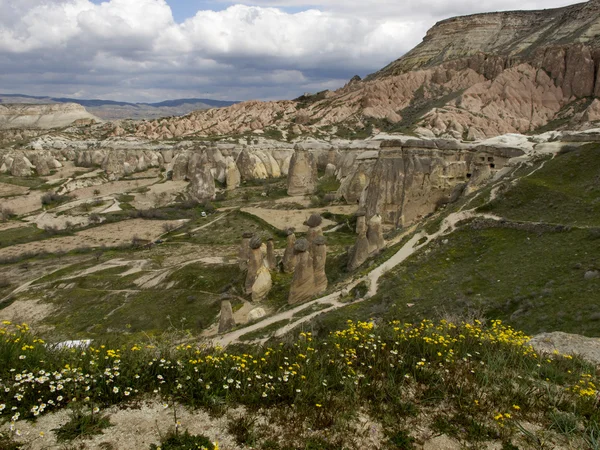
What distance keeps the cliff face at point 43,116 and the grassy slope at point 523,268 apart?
544ft

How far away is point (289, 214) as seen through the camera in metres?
51.4

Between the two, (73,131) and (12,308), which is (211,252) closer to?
(12,308)

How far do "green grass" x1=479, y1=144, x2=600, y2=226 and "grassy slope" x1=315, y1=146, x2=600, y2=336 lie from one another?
5 cm

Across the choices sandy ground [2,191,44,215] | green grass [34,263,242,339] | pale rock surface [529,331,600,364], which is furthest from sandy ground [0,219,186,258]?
pale rock surface [529,331,600,364]

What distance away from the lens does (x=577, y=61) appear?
75688 mm

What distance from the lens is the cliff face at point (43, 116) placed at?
16200 centimetres

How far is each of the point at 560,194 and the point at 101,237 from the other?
48287 millimetres

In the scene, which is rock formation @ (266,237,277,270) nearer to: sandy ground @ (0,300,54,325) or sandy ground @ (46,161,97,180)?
sandy ground @ (0,300,54,325)

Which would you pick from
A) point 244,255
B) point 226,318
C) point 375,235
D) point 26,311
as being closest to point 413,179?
point 375,235

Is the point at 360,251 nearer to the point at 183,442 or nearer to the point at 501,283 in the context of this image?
the point at 501,283

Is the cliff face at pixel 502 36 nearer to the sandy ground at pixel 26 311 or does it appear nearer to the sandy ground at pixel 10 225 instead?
the sandy ground at pixel 10 225

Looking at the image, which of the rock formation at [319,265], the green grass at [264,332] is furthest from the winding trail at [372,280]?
the rock formation at [319,265]

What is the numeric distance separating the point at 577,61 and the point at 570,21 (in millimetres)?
33884

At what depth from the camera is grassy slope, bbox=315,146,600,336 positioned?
14445mm
